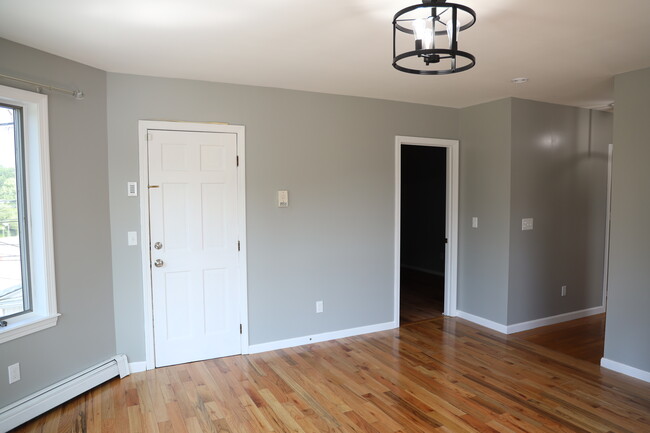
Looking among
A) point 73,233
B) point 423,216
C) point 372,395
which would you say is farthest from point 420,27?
point 423,216

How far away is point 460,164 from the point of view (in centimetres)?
490

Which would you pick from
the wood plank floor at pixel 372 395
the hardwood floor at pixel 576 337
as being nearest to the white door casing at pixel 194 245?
the wood plank floor at pixel 372 395

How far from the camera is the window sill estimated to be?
8.61ft

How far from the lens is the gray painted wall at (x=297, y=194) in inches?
134

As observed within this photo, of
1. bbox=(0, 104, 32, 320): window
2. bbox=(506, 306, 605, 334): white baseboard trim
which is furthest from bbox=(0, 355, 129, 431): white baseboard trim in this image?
bbox=(506, 306, 605, 334): white baseboard trim

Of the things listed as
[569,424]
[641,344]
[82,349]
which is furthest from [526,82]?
[82,349]

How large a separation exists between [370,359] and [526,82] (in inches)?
110

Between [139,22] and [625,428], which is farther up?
[139,22]

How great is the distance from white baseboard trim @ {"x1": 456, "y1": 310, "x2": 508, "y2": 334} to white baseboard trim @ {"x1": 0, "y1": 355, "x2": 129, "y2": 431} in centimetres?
354

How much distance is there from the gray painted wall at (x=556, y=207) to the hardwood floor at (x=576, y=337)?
0.17 meters

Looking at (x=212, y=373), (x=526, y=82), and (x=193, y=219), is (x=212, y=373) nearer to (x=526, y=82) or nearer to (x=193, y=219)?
(x=193, y=219)

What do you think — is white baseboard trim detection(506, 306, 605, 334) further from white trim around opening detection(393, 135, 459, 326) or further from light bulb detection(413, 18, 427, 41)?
light bulb detection(413, 18, 427, 41)

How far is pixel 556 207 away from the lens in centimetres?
462

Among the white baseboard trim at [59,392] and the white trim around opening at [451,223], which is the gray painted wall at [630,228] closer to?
the white trim around opening at [451,223]
